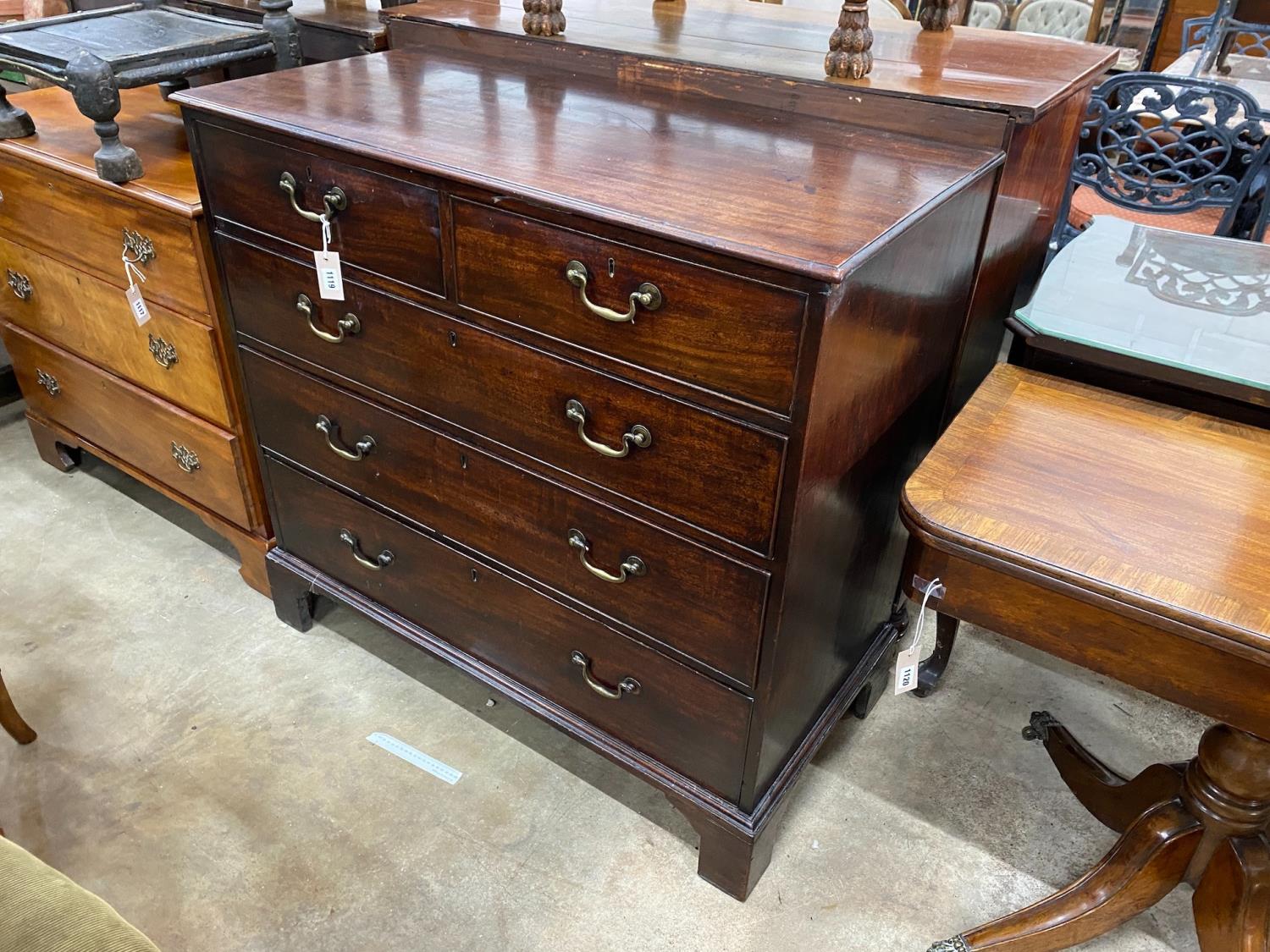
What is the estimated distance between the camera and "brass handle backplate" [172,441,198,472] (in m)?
1.95

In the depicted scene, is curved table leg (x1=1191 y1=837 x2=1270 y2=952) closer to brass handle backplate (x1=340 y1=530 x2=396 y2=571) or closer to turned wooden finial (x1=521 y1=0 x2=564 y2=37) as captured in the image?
brass handle backplate (x1=340 y1=530 x2=396 y2=571)

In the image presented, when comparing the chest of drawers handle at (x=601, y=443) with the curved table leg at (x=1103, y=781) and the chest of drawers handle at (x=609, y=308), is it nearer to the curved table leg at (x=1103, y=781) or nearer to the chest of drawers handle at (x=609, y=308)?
the chest of drawers handle at (x=609, y=308)

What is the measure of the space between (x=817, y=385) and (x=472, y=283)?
0.49 m

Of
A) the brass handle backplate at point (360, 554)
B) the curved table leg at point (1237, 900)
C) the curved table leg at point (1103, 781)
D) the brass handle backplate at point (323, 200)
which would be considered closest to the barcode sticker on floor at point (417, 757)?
the brass handle backplate at point (360, 554)

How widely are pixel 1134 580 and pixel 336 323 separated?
1147 mm

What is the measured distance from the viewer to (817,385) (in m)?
1.02

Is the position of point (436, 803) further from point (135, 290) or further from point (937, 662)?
point (135, 290)

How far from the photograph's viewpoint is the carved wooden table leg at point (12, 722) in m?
1.60

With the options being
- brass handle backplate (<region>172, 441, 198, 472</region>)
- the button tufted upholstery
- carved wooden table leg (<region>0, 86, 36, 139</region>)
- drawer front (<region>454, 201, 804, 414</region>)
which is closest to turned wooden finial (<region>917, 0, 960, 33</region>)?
drawer front (<region>454, 201, 804, 414</region>)

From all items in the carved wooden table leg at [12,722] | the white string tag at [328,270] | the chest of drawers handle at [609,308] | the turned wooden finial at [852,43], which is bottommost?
the carved wooden table leg at [12,722]

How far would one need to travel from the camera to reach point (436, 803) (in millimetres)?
1631

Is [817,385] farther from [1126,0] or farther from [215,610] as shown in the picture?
[1126,0]

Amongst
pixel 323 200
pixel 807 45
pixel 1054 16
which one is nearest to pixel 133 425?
pixel 323 200

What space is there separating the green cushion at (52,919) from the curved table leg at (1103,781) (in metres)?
1.29
